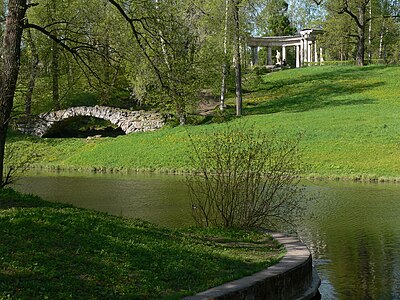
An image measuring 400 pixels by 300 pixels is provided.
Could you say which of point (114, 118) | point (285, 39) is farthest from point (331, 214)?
point (285, 39)

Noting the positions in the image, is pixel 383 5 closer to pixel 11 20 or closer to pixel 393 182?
pixel 393 182

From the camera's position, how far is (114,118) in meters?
38.7

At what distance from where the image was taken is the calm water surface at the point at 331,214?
1035 centimetres

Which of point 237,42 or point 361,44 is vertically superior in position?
point 361,44

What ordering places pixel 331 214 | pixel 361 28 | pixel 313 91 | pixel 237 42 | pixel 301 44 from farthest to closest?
pixel 301 44, pixel 361 28, pixel 313 91, pixel 237 42, pixel 331 214

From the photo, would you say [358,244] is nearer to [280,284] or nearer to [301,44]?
[280,284]

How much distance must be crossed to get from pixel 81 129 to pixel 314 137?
18615 millimetres

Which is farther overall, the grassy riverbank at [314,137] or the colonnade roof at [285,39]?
the colonnade roof at [285,39]

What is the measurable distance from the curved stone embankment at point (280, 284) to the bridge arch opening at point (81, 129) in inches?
1218

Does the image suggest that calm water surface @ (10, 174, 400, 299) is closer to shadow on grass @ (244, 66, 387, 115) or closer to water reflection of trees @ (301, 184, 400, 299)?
water reflection of trees @ (301, 184, 400, 299)

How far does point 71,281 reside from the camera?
697 centimetres

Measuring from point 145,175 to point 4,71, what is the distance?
622 inches

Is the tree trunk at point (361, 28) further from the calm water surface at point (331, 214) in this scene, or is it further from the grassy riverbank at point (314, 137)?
the calm water surface at point (331, 214)

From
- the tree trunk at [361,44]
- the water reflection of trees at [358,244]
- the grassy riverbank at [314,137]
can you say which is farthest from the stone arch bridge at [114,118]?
the tree trunk at [361,44]
